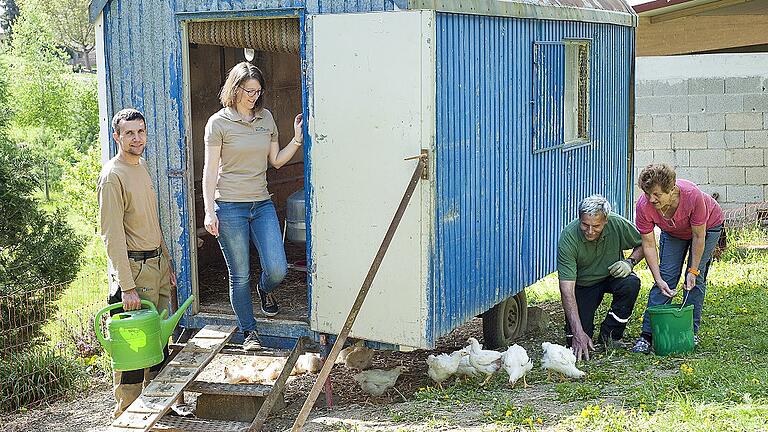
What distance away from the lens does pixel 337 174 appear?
6.53 m

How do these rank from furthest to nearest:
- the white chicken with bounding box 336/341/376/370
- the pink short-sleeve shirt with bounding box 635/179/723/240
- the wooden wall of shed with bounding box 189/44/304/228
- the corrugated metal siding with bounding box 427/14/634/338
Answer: the wooden wall of shed with bounding box 189/44/304/228
the white chicken with bounding box 336/341/376/370
the pink short-sleeve shirt with bounding box 635/179/723/240
the corrugated metal siding with bounding box 427/14/634/338

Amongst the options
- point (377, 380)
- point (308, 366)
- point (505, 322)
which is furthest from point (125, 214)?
point (505, 322)

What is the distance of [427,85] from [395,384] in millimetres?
2436

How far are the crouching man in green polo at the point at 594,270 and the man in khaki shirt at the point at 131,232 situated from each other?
3.00 meters

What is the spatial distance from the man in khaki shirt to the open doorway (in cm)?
67

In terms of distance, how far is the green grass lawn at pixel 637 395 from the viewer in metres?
5.73

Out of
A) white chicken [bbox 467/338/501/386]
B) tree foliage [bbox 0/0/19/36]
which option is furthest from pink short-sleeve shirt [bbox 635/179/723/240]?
tree foliage [bbox 0/0/19/36]

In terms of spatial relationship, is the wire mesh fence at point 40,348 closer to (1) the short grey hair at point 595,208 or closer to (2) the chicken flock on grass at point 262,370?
(2) the chicken flock on grass at point 262,370

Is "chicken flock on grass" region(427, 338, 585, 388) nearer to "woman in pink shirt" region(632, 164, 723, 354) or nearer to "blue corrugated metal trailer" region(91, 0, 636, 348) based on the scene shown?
"blue corrugated metal trailer" region(91, 0, 636, 348)

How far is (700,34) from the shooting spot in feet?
44.0

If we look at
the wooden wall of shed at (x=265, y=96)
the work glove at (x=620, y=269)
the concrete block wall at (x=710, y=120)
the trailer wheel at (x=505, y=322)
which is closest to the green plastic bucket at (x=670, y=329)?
the work glove at (x=620, y=269)

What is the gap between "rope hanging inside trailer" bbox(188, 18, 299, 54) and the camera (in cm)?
682

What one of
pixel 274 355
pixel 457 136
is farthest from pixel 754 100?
pixel 274 355

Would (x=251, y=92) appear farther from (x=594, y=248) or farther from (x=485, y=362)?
(x=594, y=248)
